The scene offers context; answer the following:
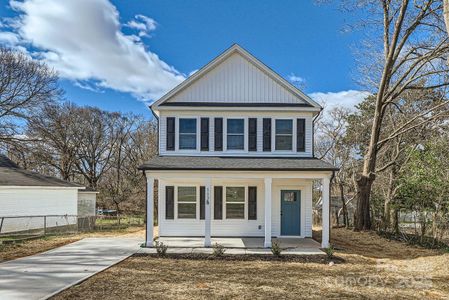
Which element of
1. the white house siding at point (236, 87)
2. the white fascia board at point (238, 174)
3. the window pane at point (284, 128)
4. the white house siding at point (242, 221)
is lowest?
the white house siding at point (242, 221)

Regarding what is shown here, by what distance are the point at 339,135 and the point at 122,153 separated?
76.7 feet

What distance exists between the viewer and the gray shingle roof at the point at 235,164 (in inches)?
514

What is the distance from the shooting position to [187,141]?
15711mm

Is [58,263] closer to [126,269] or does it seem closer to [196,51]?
[126,269]

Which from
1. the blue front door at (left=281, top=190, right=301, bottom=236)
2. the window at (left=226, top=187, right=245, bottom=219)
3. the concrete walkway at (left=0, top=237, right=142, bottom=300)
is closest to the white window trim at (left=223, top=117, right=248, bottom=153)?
the window at (left=226, top=187, right=245, bottom=219)

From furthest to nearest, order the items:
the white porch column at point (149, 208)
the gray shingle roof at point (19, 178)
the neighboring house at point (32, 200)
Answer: the gray shingle roof at point (19, 178) < the neighboring house at point (32, 200) < the white porch column at point (149, 208)

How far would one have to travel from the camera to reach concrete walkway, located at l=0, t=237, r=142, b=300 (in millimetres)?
7664

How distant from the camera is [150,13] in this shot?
16.0 meters

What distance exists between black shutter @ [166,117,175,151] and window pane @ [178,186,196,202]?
181 cm

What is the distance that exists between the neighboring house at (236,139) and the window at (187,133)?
0.14 feet

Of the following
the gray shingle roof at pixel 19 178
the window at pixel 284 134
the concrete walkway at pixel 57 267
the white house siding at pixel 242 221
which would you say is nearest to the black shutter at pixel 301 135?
the window at pixel 284 134

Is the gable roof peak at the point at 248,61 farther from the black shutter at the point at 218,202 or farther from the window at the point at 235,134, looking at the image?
the black shutter at the point at 218,202

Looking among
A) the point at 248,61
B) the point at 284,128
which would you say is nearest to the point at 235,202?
the point at 284,128

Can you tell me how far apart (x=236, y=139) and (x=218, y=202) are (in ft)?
9.08
